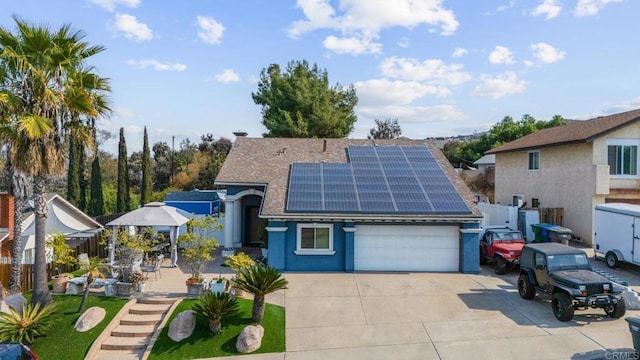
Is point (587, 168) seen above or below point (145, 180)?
above

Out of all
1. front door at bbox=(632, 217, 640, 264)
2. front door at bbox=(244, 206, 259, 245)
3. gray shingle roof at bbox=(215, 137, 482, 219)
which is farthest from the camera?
front door at bbox=(244, 206, 259, 245)

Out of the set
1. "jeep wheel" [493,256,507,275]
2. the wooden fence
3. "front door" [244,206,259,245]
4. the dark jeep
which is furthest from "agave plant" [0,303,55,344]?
"jeep wheel" [493,256,507,275]

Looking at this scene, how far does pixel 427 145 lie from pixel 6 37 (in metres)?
19.2

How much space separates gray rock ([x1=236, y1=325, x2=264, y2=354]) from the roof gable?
63.6 feet

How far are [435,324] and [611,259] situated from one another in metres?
10.9

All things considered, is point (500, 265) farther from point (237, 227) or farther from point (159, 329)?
point (159, 329)

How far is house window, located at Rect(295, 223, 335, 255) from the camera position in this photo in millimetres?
16672

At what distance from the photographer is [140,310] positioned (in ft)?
40.0

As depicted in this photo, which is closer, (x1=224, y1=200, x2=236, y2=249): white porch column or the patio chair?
the patio chair

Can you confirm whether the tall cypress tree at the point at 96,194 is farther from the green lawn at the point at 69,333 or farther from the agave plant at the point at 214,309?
the agave plant at the point at 214,309

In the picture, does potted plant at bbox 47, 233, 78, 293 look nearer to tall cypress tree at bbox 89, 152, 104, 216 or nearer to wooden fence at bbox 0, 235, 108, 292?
wooden fence at bbox 0, 235, 108, 292

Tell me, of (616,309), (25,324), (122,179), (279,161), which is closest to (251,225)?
(279,161)

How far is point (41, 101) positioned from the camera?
11484 millimetres

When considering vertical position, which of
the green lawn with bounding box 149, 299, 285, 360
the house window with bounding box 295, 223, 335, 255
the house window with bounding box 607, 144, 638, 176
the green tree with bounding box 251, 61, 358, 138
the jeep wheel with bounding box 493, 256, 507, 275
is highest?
the green tree with bounding box 251, 61, 358, 138
